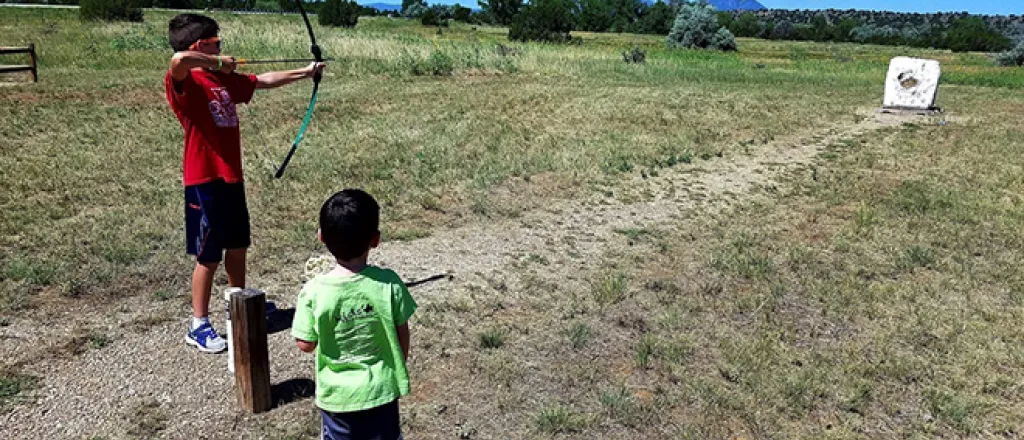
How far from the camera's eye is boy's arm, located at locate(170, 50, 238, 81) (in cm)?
397

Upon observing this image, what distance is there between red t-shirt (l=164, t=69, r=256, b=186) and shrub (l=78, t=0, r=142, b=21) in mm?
40069

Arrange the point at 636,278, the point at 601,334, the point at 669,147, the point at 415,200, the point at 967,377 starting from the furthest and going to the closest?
the point at 669,147 → the point at 415,200 → the point at 636,278 → the point at 601,334 → the point at 967,377

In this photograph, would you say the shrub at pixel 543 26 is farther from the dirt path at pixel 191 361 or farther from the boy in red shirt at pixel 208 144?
the boy in red shirt at pixel 208 144

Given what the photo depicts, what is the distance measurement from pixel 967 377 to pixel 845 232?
3268 mm

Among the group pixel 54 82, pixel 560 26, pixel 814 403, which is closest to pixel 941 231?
pixel 814 403

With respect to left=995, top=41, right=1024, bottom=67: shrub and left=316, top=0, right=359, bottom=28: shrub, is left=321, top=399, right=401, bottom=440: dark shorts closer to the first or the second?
left=995, top=41, right=1024, bottom=67: shrub

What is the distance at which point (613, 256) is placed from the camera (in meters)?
7.05

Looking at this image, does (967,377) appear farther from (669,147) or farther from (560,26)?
(560,26)

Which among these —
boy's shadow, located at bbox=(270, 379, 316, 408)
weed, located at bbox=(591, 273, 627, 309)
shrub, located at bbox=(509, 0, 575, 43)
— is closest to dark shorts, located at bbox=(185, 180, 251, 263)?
boy's shadow, located at bbox=(270, 379, 316, 408)

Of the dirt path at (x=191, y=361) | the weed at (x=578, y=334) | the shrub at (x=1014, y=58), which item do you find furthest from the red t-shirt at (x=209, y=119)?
the shrub at (x=1014, y=58)

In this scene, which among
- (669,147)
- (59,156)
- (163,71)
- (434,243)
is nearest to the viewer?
(434,243)

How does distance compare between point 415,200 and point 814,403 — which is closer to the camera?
point 814,403

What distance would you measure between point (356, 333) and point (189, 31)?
89.9 inches

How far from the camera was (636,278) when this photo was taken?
6469 mm
